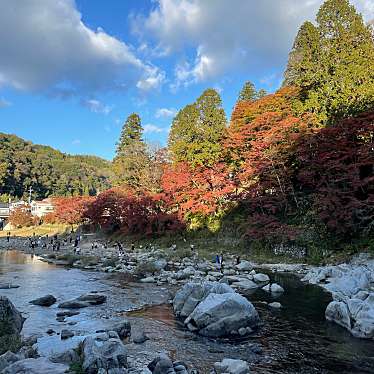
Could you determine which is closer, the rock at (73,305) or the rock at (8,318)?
the rock at (8,318)

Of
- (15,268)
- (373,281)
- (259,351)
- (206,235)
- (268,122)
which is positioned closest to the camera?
(259,351)

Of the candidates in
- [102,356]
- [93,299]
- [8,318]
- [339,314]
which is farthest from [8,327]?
[339,314]

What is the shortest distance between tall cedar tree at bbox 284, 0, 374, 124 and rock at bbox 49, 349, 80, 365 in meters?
25.9

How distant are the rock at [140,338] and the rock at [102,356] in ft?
5.86

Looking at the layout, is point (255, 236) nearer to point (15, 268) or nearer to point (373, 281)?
point (373, 281)

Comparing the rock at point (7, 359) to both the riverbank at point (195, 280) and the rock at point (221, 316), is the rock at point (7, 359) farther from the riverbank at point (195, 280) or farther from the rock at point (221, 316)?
the rock at point (221, 316)

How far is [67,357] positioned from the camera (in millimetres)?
7715

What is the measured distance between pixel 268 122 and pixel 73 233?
116 feet

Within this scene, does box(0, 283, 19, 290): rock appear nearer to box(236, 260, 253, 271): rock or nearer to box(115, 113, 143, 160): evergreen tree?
box(236, 260, 253, 271): rock

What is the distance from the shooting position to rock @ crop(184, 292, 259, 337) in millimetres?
10750

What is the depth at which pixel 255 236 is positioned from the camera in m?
27.7

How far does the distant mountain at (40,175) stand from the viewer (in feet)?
329

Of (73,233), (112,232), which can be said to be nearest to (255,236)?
(112,232)

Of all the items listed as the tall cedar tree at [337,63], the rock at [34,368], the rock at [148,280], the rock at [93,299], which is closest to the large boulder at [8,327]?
the rock at [34,368]
